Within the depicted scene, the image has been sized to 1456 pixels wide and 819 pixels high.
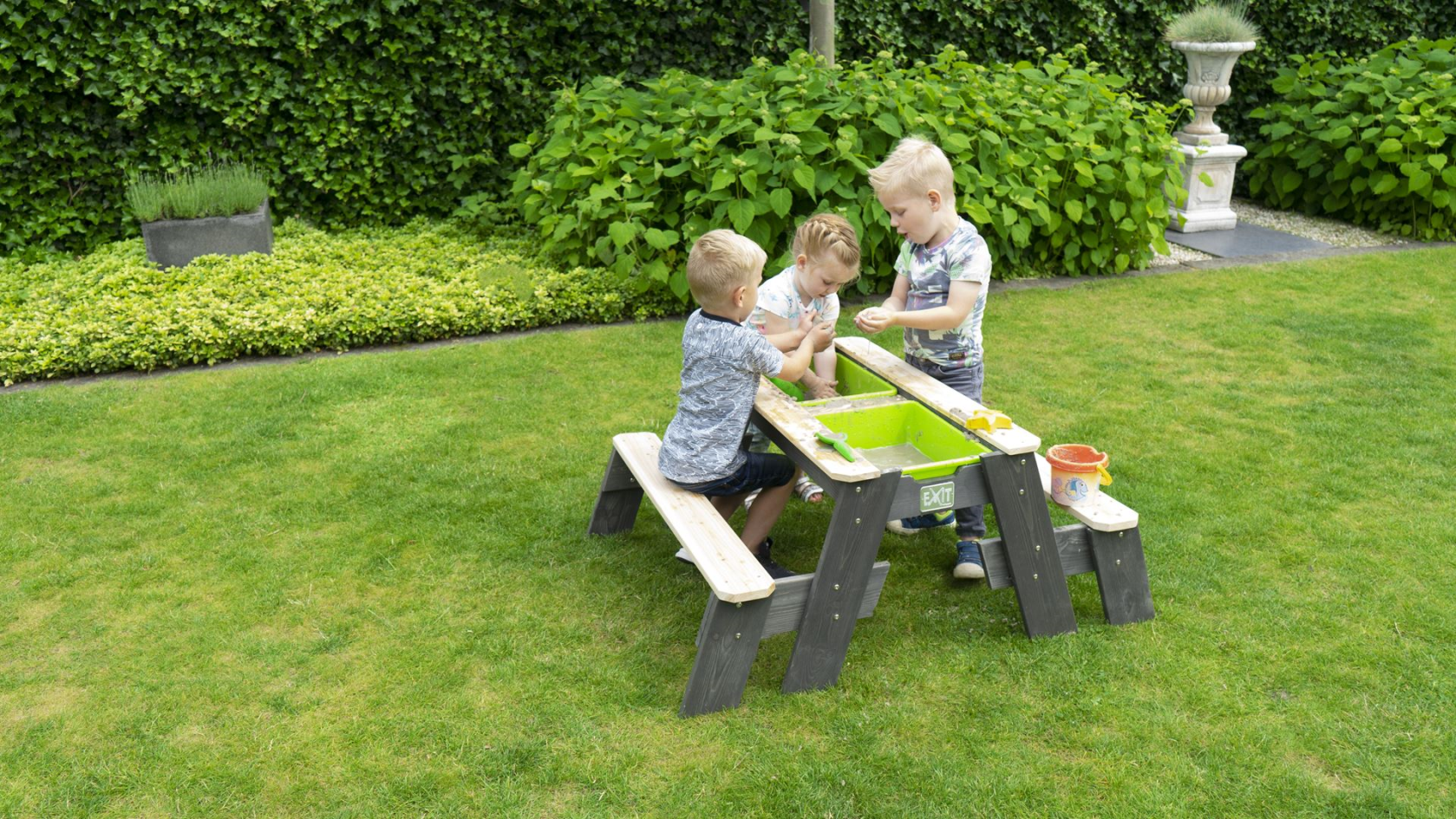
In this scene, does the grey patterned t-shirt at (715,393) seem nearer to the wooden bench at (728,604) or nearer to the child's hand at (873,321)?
the wooden bench at (728,604)

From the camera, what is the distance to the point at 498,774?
2.98 meters

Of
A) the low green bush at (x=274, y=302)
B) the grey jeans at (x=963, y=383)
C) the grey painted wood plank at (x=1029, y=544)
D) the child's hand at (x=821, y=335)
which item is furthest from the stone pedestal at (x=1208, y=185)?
the grey painted wood plank at (x=1029, y=544)

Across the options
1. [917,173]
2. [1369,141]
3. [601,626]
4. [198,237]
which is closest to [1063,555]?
[917,173]

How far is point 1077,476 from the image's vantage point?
11.7 feet

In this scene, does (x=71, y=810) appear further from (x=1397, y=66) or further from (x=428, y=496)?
(x=1397, y=66)

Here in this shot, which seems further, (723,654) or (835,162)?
(835,162)

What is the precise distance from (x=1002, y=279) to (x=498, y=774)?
17.8 feet

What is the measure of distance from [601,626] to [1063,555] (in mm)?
1436

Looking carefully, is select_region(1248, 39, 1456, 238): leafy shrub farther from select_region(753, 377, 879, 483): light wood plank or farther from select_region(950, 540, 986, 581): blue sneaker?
select_region(753, 377, 879, 483): light wood plank

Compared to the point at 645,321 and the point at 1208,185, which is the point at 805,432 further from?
the point at 1208,185

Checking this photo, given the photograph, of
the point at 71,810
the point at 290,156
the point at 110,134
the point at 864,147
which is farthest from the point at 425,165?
the point at 71,810

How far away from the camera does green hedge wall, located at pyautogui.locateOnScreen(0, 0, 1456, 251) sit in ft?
23.8

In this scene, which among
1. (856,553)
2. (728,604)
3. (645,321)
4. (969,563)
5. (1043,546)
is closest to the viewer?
(728,604)

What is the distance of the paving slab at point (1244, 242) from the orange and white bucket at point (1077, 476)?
529 cm
